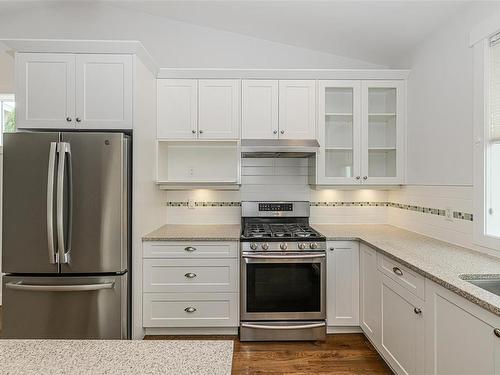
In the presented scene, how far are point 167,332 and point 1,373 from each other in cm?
212

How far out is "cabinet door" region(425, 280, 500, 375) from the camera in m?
1.24

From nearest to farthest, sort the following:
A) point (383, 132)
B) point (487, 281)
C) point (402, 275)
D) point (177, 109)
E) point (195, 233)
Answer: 1. point (487, 281)
2. point (402, 275)
3. point (195, 233)
4. point (177, 109)
5. point (383, 132)

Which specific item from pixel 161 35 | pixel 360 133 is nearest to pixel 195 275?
pixel 360 133

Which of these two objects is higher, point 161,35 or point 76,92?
point 161,35

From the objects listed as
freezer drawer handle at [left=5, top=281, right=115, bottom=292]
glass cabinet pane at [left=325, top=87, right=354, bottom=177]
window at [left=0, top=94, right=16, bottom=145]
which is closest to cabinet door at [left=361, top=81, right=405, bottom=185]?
glass cabinet pane at [left=325, top=87, right=354, bottom=177]

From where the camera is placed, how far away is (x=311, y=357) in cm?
245

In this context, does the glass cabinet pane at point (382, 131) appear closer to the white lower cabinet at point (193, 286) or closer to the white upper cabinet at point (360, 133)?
the white upper cabinet at point (360, 133)

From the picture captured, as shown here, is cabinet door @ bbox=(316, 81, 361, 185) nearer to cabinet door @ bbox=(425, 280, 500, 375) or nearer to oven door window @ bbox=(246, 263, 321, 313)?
oven door window @ bbox=(246, 263, 321, 313)

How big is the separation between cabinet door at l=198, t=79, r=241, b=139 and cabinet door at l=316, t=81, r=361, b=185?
817 mm

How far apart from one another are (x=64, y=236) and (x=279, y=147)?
1.85m

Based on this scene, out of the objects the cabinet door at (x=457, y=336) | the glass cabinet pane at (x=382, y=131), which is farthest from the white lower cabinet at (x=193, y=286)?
the glass cabinet pane at (x=382, y=131)

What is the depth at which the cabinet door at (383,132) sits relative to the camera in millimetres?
3031

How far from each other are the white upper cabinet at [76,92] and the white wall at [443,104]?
243 centimetres

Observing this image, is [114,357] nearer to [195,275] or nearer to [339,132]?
[195,275]
